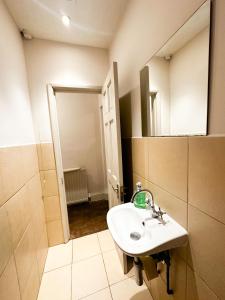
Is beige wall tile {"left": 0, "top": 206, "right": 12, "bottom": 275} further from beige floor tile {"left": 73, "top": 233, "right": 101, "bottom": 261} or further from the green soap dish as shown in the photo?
beige floor tile {"left": 73, "top": 233, "right": 101, "bottom": 261}

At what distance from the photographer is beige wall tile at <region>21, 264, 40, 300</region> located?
3.45 ft

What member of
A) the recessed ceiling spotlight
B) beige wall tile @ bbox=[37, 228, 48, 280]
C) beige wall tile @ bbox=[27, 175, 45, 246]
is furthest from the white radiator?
the recessed ceiling spotlight

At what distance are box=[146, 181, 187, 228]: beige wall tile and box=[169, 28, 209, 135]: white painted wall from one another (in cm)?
40

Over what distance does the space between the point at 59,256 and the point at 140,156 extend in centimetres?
150

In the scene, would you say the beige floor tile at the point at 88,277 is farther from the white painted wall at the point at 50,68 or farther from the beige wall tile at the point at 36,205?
the white painted wall at the point at 50,68

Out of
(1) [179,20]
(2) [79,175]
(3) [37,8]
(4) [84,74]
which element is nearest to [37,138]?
(4) [84,74]

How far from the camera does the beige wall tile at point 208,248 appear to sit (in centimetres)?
61

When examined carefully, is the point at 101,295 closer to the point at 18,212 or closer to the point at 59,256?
the point at 59,256

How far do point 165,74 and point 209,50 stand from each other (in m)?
0.33

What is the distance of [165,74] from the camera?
0.91 meters

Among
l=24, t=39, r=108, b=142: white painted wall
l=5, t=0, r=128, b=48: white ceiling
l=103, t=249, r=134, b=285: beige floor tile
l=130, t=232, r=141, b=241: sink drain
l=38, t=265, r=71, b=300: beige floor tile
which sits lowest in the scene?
l=38, t=265, r=71, b=300: beige floor tile

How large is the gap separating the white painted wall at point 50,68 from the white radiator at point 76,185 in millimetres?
1228

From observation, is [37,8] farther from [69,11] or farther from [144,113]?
[144,113]

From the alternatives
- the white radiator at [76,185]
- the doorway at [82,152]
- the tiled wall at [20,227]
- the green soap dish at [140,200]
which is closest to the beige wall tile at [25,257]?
the tiled wall at [20,227]
